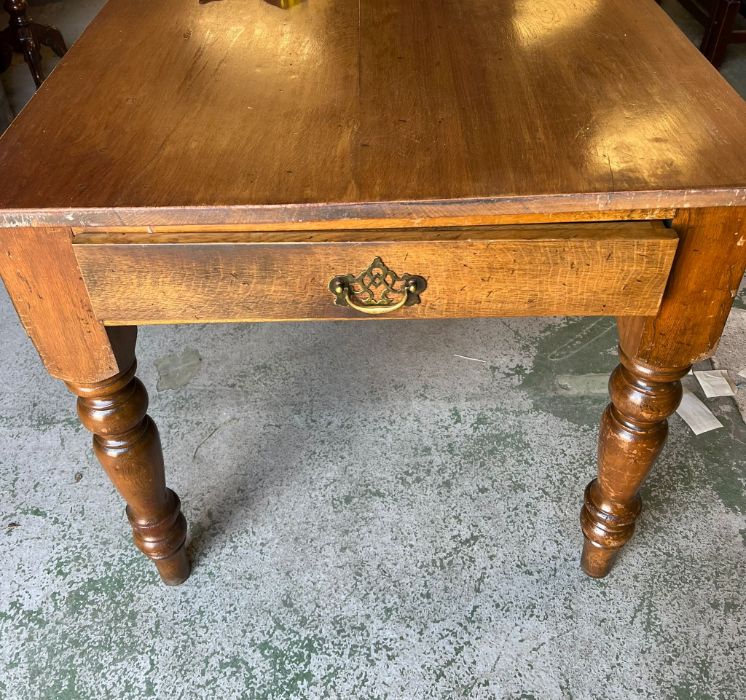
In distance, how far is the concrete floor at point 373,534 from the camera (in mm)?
1081

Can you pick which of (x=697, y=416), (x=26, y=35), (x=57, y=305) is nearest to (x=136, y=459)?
(x=57, y=305)

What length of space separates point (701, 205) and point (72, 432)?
118 centimetres

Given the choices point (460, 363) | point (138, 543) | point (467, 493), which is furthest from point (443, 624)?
point (460, 363)

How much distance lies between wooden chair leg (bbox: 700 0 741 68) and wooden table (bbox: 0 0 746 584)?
1.66 m

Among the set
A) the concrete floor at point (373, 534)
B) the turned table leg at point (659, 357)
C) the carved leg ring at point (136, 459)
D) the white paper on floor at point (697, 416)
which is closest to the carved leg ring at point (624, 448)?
the turned table leg at point (659, 357)

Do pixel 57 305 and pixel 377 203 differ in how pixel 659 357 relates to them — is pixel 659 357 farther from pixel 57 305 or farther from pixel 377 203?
pixel 57 305

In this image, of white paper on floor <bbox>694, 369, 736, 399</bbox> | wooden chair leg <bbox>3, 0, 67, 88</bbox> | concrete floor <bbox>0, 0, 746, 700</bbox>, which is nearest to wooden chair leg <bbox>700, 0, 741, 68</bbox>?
concrete floor <bbox>0, 0, 746, 700</bbox>

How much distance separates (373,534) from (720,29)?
2.13 meters

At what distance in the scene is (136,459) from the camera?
99 centimetres

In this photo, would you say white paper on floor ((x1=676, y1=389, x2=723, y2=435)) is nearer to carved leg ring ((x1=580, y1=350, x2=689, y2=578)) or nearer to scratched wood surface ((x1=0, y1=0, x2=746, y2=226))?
carved leg ring ((x1=580, y1=350, x2=689, y2=578))

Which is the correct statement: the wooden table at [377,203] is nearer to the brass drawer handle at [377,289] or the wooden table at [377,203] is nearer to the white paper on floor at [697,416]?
the brass drawer handle at [377,289]

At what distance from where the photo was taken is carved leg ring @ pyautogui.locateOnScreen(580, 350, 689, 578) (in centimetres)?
92

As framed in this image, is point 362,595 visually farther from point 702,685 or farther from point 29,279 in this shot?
point 29,279

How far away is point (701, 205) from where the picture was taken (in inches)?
29.5
